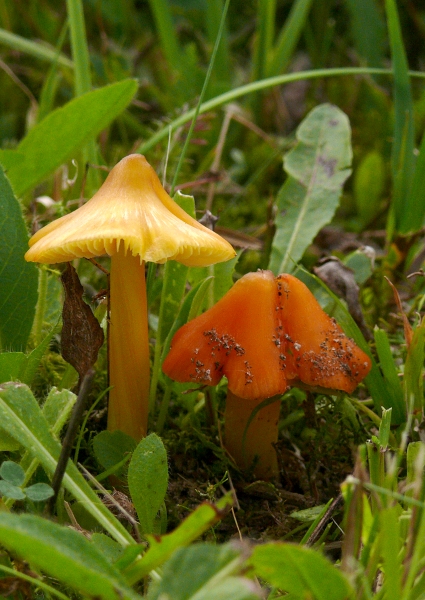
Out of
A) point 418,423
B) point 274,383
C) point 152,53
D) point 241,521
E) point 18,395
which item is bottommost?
point 241,521

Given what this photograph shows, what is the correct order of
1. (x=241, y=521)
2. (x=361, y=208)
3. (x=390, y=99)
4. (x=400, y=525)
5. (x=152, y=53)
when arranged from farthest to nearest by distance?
(x=152, y=53), (x=390, y=99), (x=361, y=208), (x=241, y=521), (x=400, y=525)

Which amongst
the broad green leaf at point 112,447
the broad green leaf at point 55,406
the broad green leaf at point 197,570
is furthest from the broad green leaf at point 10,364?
the broad green leaf at point 197,570

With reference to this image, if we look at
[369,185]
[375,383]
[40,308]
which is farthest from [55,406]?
[369,185]

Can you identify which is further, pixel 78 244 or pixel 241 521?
pixel 241 521

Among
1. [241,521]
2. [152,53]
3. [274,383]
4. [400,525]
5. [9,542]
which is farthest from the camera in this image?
[152,53]

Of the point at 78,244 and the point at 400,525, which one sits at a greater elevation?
the point at 78,244

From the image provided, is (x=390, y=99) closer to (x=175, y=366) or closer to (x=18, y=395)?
(x=175, y=366)

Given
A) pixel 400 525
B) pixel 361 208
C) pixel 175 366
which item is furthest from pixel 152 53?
pixel 400 525
